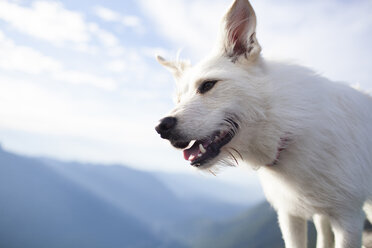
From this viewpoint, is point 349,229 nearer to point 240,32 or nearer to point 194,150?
point 194,150

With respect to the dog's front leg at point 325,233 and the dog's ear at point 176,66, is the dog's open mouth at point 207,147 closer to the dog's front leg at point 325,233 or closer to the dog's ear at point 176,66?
the dog's ear at point 176,66

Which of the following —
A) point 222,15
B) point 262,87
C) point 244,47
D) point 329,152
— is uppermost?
point 222,15

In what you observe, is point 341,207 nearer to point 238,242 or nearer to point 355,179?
point 355,179

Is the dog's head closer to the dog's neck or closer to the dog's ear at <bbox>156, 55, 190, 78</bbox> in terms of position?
the dog's neck

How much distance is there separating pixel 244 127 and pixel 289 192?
1051mm

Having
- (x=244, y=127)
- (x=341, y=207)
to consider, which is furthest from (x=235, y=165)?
(x=341, y=207)

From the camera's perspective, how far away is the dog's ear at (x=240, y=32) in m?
2.82

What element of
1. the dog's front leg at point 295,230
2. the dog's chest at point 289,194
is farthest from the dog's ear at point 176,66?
the dog's front leg at point 295,230

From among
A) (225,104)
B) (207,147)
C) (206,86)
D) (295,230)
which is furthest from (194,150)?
(295,230)

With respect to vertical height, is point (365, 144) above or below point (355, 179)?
above

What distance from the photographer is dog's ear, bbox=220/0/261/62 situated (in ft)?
9.24

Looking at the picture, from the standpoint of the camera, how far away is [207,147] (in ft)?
9.18

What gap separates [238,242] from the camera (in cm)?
12131

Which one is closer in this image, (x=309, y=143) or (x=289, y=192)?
(x=309, y=143)
